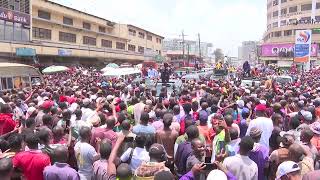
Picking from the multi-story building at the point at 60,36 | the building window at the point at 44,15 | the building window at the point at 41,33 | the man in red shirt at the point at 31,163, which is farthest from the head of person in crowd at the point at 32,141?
the building window at the point at 44,15

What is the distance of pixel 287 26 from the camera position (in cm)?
8162

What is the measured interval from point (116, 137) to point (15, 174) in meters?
2.01

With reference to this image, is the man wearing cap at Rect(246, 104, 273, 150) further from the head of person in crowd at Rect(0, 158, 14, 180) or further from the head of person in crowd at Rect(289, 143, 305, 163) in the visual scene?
the head of person in crowd at Rect(0, 158, 14, 180)

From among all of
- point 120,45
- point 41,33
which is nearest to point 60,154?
point 41,33

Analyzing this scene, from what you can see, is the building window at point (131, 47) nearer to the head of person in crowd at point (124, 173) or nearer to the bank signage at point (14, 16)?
the bank signage at point (14, 16)

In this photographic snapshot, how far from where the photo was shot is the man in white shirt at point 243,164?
5.60m

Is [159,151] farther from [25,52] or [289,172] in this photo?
[25,52]

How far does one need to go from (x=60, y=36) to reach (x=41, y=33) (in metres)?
4.14

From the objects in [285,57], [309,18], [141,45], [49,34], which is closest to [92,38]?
[49,34]

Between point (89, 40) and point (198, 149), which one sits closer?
point (198, 149)

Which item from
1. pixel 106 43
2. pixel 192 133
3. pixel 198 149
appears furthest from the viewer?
pixel 106 43

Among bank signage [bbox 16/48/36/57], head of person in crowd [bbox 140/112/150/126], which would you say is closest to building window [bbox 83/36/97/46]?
bank signage [bbox 16/48/36/57]

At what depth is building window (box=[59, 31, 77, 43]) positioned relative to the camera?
49416mm

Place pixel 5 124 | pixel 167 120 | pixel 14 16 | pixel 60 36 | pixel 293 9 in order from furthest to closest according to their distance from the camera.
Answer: pixel 293 9, pixel 60 36, pixel 14 16, pixel 5 124, pixel 167 120
